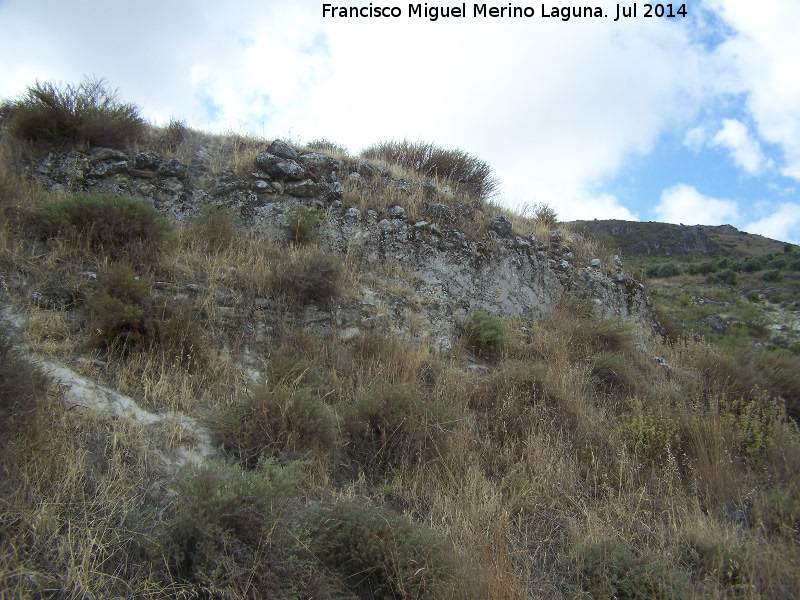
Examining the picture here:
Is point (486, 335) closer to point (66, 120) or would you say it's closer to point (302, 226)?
point (302, 226)

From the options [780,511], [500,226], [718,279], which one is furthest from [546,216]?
[718,279]

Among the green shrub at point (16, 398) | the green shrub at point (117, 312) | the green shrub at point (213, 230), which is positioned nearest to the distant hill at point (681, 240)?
the green shrub at point (213, 230)

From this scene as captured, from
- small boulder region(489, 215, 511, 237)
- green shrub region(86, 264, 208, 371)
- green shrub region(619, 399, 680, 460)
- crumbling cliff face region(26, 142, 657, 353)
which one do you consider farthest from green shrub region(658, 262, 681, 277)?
green shrub region(86, 264, 208, 371)

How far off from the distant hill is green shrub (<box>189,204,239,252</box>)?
32189 millimetres

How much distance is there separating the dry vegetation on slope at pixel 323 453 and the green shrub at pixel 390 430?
0.02 metres

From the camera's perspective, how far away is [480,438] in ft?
13.2

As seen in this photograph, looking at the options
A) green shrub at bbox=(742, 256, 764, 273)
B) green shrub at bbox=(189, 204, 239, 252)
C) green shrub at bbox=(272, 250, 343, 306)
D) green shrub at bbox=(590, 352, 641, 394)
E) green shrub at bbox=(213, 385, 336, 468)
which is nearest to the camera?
green shrub at bbox=(213, 385, 336, 468)

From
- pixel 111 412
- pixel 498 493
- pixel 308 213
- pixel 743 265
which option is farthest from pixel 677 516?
pixel 743 265

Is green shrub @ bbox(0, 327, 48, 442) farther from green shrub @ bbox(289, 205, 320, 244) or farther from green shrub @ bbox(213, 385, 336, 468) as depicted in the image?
green shrub @ bbox(289, 205, 320, 244)

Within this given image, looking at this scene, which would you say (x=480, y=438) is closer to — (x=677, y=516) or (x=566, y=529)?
(x=566, y=529)

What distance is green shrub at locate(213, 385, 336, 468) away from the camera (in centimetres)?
315

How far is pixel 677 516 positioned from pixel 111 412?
441 cm

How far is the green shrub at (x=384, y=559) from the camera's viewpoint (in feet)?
7.37

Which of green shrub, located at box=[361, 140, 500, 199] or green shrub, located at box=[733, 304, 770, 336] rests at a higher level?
green shrub, located at box=[361, 140, 500, 199]
